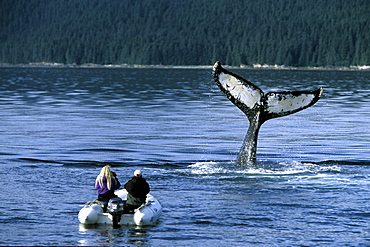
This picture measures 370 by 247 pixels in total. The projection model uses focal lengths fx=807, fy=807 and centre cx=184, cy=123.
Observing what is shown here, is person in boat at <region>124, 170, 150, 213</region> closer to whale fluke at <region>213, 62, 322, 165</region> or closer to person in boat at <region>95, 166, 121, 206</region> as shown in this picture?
person in boat at <region>95, 166, 121, 206</region>

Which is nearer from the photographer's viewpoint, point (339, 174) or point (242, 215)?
point (242, 215)

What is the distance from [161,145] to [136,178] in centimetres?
1516

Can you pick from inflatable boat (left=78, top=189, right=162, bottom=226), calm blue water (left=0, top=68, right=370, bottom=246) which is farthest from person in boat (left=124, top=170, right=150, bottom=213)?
calm blue water (left=0, top=68, right=370, bottom=246)

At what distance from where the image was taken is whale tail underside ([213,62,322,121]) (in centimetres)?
2328

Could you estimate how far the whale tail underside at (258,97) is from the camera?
76.4 feet

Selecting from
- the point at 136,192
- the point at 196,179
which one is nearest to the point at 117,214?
the point at 136,192

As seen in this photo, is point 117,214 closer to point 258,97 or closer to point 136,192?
point 136,192

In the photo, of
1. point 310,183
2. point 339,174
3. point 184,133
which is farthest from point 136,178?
point 184,133

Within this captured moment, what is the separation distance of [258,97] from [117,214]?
6959 millimetres

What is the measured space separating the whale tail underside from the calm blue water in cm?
216

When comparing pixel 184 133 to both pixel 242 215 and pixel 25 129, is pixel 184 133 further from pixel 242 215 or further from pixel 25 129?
pixel 242 215

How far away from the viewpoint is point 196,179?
81.6 ft

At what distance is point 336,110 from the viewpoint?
189 ft

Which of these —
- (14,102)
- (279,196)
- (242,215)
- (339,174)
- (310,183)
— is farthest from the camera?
(14,102)
